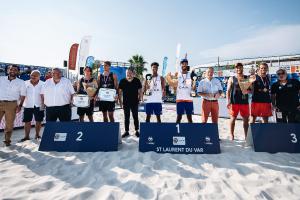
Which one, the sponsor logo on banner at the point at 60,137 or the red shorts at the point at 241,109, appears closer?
the sponsor logo on banner at the point at 60,137

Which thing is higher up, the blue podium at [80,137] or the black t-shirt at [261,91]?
the black t-shirt at [261,91]

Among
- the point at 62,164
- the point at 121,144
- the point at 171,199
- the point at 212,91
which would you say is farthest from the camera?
the point at 212,91

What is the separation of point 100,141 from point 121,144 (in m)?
0.58

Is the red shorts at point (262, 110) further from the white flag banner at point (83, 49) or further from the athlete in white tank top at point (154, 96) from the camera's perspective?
the white flag banner at point (83, 49)

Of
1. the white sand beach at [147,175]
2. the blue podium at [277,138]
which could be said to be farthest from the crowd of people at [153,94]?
the white sand beach at [147,175]

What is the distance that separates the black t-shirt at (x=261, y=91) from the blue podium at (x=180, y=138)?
4.70ft

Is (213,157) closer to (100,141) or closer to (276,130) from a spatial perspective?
(276,130)

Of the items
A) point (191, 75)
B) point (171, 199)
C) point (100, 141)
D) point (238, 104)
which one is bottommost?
point (171, 199)

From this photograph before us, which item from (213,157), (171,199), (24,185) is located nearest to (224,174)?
(213,157)

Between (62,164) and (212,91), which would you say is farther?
(212,91)

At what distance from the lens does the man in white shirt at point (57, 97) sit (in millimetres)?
4738

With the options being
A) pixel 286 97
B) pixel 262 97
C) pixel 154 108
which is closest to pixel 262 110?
pixel 262 97

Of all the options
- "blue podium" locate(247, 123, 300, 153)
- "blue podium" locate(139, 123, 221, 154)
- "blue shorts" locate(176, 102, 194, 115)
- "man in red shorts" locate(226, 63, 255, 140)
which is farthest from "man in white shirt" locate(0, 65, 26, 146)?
"blue podium" locate(247, 123, 300, 153)

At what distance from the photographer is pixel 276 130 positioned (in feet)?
13.4
